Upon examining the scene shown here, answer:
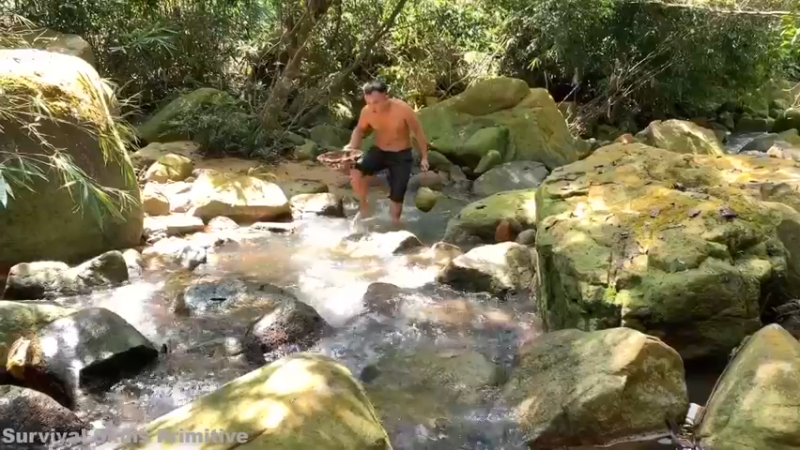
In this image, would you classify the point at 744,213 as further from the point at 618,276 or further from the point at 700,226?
the point at 618,276

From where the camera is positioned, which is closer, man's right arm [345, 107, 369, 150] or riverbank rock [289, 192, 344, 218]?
man's right arm [345, 107, 369, 150]

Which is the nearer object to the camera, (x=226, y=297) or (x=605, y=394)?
(x=605, y=394)

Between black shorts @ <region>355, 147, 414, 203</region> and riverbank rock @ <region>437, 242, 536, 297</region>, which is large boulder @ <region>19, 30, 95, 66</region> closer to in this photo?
black shorts @ <region>355, 147, 414, 203</region>

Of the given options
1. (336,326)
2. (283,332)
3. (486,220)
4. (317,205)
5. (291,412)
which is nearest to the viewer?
(291,412)

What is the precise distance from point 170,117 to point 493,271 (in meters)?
5.42

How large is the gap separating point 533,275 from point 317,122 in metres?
5.66

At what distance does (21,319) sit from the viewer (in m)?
3.59

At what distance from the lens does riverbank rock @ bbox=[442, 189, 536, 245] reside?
5996 millimetres

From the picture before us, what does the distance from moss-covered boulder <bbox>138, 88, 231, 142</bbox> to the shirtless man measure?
120 inches

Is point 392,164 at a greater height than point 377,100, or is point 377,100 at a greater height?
point 377,100

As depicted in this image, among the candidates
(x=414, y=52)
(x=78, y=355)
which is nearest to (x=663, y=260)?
(x=78, y=355)

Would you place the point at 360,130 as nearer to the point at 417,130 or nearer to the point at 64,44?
the point at 417,130

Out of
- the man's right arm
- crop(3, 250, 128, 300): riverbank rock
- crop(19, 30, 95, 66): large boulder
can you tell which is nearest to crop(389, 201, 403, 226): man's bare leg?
the man's right arm

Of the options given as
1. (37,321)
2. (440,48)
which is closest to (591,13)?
(440,48)
